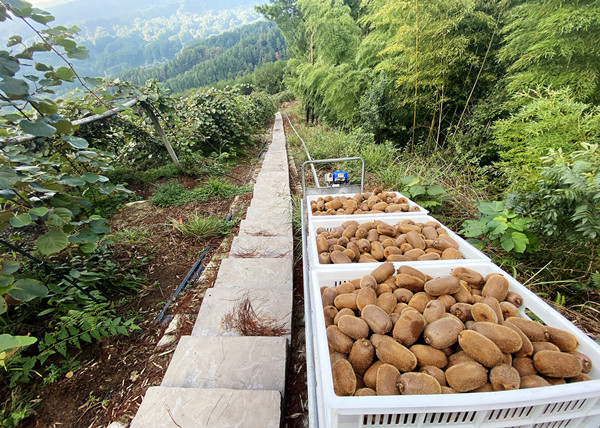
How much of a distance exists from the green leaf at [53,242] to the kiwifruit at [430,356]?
63.7 inches

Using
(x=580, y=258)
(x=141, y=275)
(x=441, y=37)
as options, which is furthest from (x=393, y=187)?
(x=141, y=275)

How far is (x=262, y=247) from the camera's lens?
88.5 inches

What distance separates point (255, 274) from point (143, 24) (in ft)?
691

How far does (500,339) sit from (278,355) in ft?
3.21

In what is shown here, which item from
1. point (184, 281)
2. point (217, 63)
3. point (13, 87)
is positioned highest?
point (217, 63)

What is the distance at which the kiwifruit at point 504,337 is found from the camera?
0.63m

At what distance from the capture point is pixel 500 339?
2.07 ft

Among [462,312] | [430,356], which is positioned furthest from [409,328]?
[462,312]

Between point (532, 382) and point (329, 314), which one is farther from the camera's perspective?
point (329, 314)

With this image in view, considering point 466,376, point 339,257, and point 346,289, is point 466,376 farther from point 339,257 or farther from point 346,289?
point 339,257

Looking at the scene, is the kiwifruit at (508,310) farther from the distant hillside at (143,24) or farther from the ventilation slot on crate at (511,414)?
the distant hillside at (143,24)

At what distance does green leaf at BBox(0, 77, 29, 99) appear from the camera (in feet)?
3.30

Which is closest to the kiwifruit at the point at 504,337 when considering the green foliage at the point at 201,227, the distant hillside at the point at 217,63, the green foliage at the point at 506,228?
the green foliage at the point at 506,228

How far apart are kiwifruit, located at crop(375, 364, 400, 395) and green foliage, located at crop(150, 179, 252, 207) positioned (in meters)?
3.20
